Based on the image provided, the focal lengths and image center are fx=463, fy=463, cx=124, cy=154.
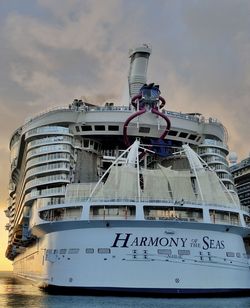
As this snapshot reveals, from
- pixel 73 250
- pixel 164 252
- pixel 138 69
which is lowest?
pixel 164 252

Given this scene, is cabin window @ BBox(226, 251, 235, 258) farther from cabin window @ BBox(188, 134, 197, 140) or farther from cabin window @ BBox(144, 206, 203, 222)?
cabin window @ BBox(188, 134, 197, 140)

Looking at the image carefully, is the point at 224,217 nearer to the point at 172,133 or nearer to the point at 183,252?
the point at 183,252

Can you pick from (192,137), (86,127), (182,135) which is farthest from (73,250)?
(192,137)

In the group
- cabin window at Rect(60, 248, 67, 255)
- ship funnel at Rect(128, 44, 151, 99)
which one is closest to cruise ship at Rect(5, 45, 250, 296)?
cabin window at Rect(60, 248, 67, 255)

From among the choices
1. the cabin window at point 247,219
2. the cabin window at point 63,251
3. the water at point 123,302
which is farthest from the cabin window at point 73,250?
the cabin window at point 247,219

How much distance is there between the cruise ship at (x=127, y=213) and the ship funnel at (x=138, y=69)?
8.98 meters

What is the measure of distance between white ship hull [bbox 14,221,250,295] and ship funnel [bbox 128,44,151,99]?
26988mm

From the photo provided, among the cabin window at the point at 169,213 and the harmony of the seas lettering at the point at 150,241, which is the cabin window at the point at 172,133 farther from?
the harmony of the seas lettering at the point at 150,241

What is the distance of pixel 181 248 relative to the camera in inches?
1428

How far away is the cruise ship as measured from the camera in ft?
117

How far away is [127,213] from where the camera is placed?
3700cm

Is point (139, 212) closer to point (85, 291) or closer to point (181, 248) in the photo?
point (181, 248)

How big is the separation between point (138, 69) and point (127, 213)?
28.3 metres

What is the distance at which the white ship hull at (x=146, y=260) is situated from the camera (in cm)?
3525
